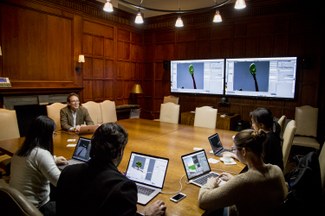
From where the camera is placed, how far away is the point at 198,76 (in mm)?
5676

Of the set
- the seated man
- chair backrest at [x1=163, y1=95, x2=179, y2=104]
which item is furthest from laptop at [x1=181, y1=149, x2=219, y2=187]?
chair backrest at [x1=163, y1=95, x2=179, y2=104]

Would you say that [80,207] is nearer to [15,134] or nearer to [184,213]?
[184,213]

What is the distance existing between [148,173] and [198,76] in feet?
14.2

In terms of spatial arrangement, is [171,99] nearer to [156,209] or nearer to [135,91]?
[135,91]

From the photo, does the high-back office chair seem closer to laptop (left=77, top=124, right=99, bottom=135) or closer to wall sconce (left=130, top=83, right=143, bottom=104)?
laptop (left=77, top=124, right=99, bottom=135)

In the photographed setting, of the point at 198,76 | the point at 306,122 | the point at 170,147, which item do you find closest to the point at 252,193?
the point at 170,147

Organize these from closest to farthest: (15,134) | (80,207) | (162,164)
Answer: (80,207) → (162,164) → (15,134)

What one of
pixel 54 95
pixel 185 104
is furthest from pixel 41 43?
pixel 185 104

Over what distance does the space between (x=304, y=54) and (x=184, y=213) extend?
442 centimetres

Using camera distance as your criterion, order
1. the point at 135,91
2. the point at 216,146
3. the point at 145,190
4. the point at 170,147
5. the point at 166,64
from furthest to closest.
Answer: the point at 135,91, the point at 166,64, the point at 170,147, the point at 216,146, the point at 145,190

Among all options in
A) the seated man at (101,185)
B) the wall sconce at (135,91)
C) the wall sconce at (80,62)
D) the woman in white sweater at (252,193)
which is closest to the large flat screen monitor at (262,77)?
the wall sconce at (135,91)

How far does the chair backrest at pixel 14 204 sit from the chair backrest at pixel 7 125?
2.40m

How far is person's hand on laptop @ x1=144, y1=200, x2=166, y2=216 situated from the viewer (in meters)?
1.27

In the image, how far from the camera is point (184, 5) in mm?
6000
